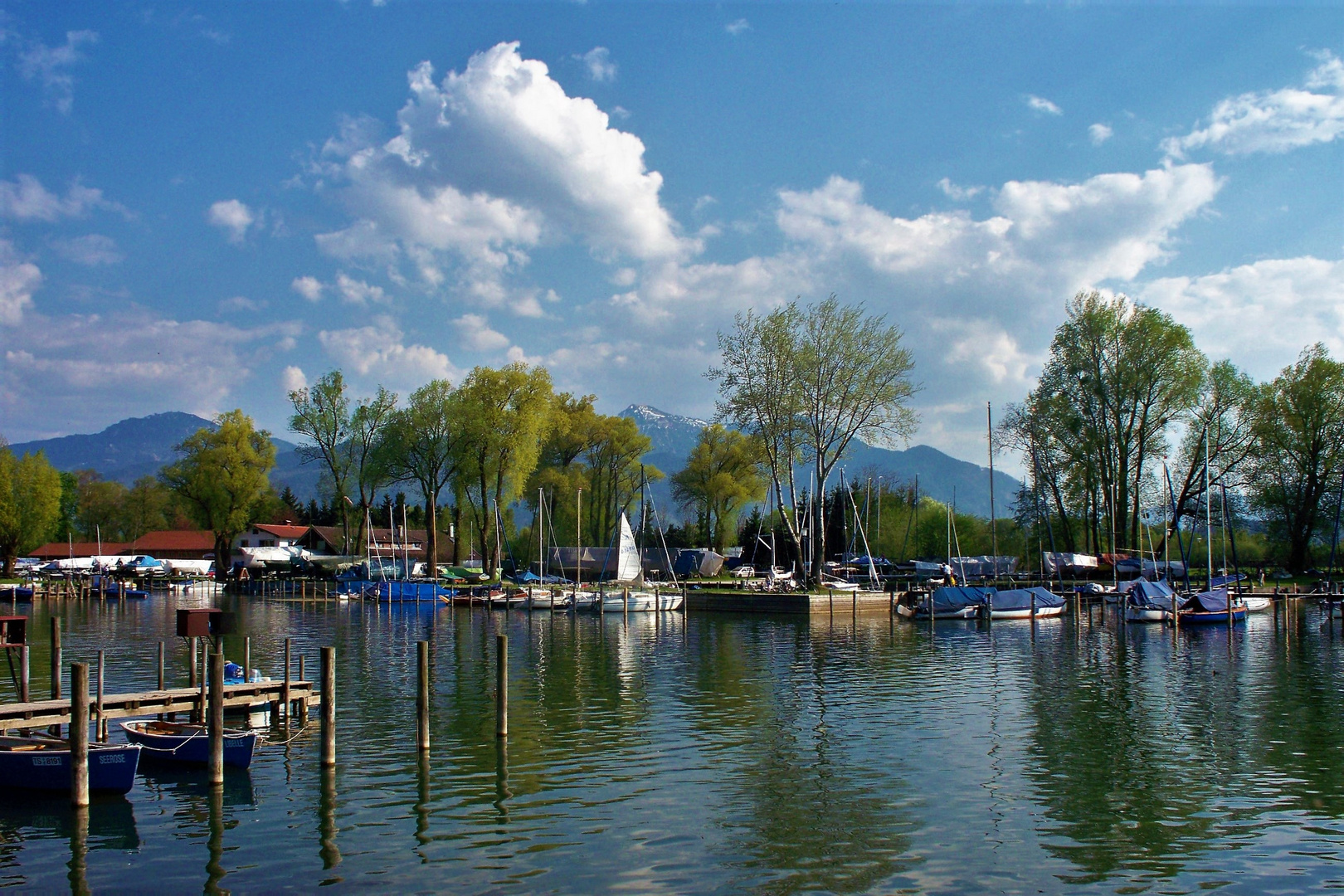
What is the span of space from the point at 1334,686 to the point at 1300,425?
50.3 m

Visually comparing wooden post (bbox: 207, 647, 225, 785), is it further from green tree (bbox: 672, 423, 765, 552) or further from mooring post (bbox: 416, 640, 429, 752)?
green tree (bbox: 672, 423, 765, 552)

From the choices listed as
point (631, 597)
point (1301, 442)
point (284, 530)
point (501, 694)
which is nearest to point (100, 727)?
point (501, 694)

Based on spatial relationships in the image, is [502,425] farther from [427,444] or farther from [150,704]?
[150,704]

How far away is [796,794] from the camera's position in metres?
16.4

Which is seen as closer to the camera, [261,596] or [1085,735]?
[1085,735]

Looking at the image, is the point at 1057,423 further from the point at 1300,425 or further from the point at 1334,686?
the point at 1334,686

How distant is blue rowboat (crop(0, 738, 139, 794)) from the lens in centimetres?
1602

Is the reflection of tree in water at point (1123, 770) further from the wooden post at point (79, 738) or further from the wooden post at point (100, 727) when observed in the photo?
the wooden post at point (100, 727)

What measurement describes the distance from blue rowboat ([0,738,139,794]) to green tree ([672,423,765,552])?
265 ft

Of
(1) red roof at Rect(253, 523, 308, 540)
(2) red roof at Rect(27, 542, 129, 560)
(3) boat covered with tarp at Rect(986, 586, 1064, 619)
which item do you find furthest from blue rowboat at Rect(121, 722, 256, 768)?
(2) red roof at Rect(27, 542, 129, 560)

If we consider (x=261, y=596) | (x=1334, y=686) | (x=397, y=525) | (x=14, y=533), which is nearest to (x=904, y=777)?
(x=1334, y=686)

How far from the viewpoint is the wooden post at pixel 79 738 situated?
50.6ft

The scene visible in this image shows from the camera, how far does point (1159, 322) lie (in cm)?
6938

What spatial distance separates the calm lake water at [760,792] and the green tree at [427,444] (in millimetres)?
50144
